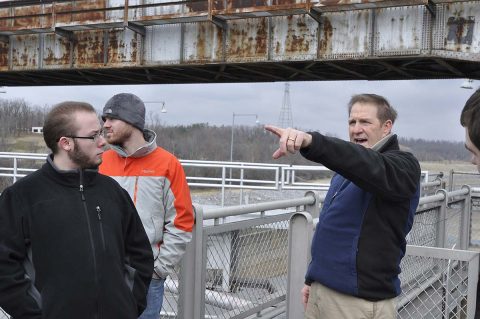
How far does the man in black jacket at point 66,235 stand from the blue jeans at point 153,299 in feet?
1.99

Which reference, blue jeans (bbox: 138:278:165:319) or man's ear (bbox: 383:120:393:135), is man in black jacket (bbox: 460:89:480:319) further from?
blue jeans (bbox: 138:278:165:319)

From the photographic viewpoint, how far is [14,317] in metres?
2.35

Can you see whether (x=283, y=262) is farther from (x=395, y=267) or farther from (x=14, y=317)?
(x=14, y=317)

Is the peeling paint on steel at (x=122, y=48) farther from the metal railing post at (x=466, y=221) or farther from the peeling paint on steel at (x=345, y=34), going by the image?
the metal railing post at (x=466, y=221)

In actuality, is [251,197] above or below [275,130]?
below

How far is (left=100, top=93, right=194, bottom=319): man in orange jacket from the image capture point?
10.6 ft

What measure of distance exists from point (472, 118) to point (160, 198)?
1.93 metres

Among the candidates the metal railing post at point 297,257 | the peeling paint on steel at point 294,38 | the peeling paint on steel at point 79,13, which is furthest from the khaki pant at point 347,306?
the peeling paint on steel at point 79,13

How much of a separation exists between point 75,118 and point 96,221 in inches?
19.8

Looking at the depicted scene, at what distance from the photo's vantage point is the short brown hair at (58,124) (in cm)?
257

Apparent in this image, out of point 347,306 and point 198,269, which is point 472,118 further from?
point 198,269

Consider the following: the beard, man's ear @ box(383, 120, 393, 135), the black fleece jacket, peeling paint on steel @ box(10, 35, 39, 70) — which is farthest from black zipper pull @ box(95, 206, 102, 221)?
peeling paint on steel @ box(10, 35, 39, 70)

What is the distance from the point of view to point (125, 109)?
3.26 m

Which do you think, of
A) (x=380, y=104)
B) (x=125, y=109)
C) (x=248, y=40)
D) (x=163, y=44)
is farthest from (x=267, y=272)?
(x=163, y=44)
